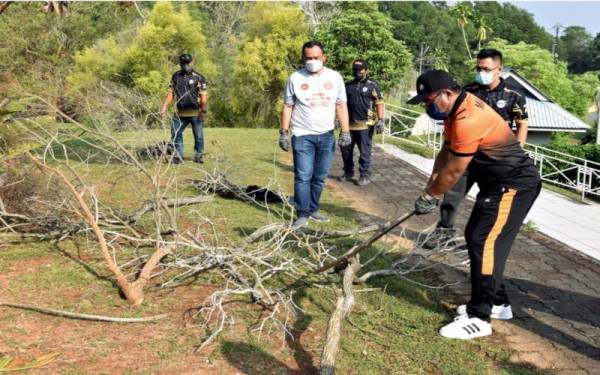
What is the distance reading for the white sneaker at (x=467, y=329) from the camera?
347 centimetres

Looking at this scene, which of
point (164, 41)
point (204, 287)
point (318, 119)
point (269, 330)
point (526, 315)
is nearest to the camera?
point (269, 330)

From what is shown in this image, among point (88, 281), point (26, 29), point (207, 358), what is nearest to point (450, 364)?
point (207, 358)

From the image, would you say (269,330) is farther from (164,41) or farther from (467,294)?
(164,41)

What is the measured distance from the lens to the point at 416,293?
4.20m

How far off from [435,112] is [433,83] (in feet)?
0.56

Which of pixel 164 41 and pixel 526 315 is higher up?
pixel 164 41

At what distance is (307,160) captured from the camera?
561cm

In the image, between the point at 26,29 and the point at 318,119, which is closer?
the point at 318,119

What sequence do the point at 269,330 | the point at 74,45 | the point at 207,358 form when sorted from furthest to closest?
the point at 74,45 < the point at 269,330 < the point at 207,358

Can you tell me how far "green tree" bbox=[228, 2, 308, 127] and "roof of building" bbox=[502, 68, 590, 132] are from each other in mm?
11701

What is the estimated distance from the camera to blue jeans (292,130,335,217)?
18.3 feet

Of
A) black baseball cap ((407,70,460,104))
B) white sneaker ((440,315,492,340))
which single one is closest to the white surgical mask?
black baseball cap ((407,70,460,104))

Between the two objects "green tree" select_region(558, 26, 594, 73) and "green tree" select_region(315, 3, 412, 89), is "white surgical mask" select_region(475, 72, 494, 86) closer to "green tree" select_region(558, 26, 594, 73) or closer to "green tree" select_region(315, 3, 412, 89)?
"green tree" select_region(315, 3, 412, 89)

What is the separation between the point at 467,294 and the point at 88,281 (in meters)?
2.71
